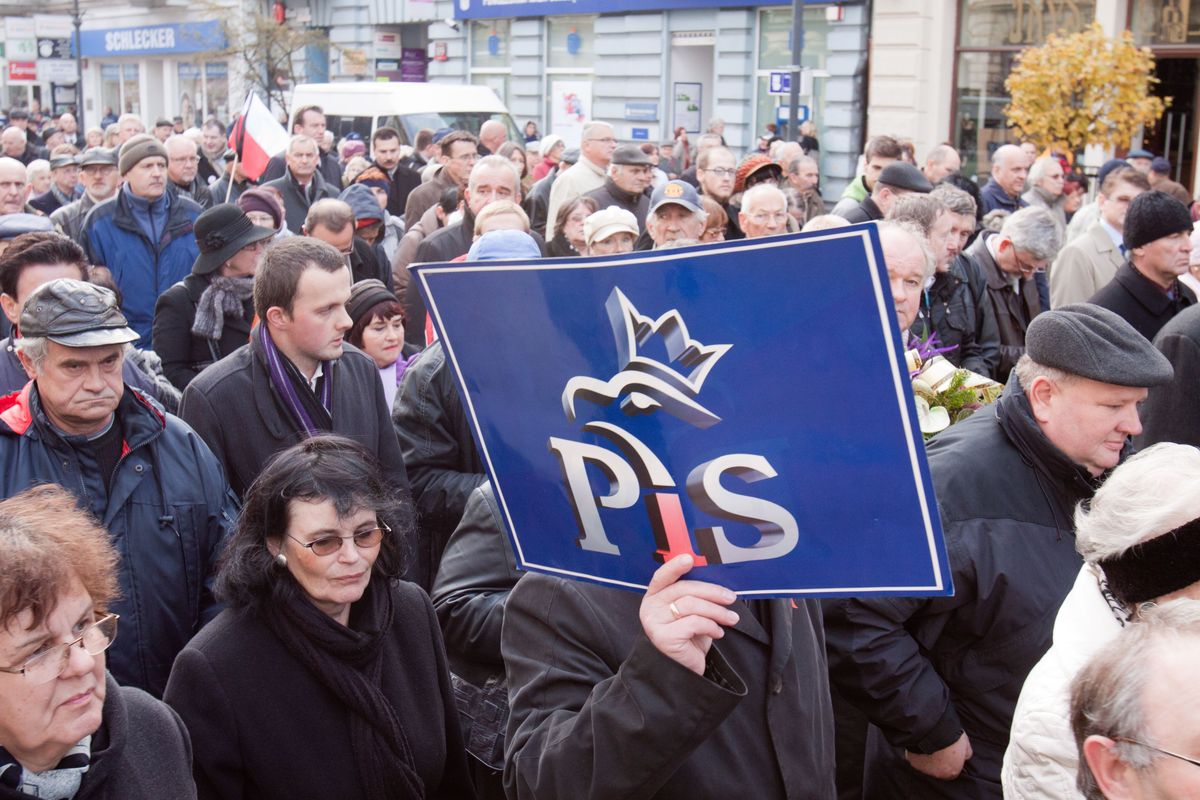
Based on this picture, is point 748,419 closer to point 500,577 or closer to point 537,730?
point 537,730

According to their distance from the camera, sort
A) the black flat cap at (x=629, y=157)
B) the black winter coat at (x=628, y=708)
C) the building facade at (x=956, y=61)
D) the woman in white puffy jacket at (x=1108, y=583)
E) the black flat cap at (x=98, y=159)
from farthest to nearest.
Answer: the building facade at (x=956, y=61) → the black flat cap at (x=98, y=159) → the black flat cap at (x=629, y=157) → the woman in white puffy jacket at (x=1108, y=583) → the black winter coat at (x=628, y=708)

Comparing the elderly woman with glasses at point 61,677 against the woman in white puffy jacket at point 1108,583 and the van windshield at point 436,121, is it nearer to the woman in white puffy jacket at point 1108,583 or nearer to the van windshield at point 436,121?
the woman in white puffy jacket at point 1108,583

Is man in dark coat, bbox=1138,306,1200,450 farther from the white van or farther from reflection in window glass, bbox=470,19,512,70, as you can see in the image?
reflection in window glass, bbox=470,19,512,70

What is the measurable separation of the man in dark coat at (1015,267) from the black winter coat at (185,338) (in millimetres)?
3495

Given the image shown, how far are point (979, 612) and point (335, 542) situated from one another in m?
1.48

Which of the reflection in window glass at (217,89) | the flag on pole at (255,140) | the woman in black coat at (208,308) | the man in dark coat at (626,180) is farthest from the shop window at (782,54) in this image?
the reflection in window glass at (217,89)

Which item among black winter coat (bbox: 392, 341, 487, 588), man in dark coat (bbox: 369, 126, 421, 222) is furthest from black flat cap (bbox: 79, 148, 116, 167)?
black winter coat (bbox: 392, 341, 487, 588)

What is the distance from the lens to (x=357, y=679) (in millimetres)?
2963

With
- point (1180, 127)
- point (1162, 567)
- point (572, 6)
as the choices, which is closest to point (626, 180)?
point (1162, 567)

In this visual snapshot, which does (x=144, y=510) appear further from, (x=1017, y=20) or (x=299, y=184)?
(x=1017, y=20)

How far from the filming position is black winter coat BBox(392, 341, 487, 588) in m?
4.30

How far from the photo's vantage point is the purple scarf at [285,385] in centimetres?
433

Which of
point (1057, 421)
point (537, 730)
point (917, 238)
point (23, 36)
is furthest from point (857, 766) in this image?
point (23, 36)

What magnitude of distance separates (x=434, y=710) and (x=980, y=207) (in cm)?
828
